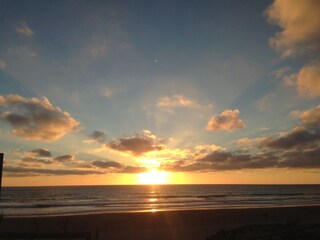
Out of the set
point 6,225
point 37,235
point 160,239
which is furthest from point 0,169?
point 6,225

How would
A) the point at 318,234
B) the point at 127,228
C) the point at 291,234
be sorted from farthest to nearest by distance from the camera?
the point at 127,228
the point at 291,234
the point at 318,234

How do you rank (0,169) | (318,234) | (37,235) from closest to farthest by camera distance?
(0,169) → (37,235) → (318,234)

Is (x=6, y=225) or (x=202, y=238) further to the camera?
(x=6, y=225)

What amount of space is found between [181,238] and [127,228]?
7.72 metres

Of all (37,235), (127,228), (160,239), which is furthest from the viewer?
(127,228)

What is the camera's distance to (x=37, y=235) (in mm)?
8445

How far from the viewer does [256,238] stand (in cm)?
1384

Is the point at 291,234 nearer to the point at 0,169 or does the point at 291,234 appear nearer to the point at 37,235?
the point at 37,235

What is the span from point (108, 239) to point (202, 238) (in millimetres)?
5594

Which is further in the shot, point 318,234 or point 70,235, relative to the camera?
point 318,234

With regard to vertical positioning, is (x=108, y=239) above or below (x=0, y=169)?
below

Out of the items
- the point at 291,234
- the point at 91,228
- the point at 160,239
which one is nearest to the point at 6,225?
the point at 91,228

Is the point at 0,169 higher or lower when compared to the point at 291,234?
higher

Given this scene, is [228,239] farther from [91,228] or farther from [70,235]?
[91,228]
